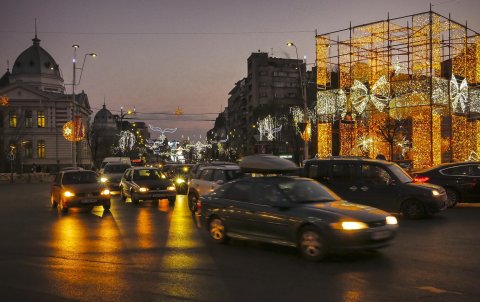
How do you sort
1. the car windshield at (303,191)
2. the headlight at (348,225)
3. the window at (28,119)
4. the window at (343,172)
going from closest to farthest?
the headlight at (348,225) → the car windshield at (303,191) → the window at (343,172) → the window at (28,119)

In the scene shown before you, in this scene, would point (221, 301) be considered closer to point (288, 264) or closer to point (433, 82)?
point (288, 264)

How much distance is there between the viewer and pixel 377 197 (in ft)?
51.6


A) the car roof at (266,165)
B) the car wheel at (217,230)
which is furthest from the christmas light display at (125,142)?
the car wheel at (217,230)

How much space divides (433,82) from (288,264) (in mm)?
25067

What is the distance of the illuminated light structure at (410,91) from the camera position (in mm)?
31766

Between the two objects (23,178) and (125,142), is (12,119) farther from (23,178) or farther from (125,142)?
(23,178)

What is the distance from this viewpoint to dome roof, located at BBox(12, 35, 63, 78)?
100250mm

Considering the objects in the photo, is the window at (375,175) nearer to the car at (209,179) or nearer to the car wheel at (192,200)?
the car at (209,179)

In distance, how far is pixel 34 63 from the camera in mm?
100625

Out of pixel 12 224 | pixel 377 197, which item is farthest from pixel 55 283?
pixel 377 197

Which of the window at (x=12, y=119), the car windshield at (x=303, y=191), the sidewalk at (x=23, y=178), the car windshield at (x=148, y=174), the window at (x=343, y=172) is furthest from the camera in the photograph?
the window at (x=12, y=119)

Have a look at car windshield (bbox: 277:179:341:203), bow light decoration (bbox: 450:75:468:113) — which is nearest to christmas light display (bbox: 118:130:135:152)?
bow light decoration (bbox: 450:75:468:113)

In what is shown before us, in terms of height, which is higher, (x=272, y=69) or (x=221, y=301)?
(x=272, y=69)

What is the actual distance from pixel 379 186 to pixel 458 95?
19922mm
